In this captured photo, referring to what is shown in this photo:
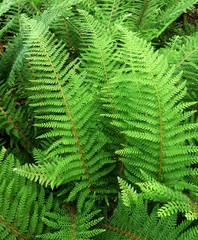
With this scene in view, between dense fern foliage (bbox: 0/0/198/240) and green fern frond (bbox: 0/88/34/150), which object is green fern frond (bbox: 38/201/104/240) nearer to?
dense fern foliage (bbox: 0/0/198/240)

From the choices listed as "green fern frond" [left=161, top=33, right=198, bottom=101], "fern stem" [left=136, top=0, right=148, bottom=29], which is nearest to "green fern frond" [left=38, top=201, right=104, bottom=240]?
"green fern frond" [left=161, top=33, right=198, bottom=101]

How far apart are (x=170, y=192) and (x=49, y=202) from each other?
0.69 metres

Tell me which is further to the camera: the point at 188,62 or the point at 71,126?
the point at 188,62


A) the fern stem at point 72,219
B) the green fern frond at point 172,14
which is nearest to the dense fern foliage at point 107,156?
the fern stem at point 72,219

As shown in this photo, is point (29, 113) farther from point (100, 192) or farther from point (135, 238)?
point (135, 238)

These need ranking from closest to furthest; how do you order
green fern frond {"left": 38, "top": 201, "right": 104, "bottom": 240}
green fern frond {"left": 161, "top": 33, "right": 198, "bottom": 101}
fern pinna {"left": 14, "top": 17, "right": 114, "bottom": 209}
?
green fern frond {"left": 38, "top": 201, "right": 104, "bottom": 240}
fern pinna {"left": 14, "top": 17, "right": 114, "bottom": 209}
green fern frond {"left": 161, "top": 33, "right": 198, "bottom": 101}

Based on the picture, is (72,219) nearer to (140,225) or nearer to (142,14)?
(140,225)

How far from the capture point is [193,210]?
61.4 inches

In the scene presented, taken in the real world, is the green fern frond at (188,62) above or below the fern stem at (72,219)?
above

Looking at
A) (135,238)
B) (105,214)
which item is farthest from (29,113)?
(135,238)

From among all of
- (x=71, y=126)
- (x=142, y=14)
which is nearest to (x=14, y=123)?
(x=71, y=126)

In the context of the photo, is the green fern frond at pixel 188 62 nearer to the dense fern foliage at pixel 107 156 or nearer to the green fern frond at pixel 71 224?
the dense fern foliage at pixel 107 156

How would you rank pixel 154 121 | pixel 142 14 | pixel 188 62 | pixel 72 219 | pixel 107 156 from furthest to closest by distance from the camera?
pixel 142 14
pixel 188 62
pixel 107 156
pixel 72 219
pixel 154 121

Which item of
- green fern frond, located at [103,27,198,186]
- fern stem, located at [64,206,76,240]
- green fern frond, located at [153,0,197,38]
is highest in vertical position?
green fern frond, located at [153,0,197,38]
